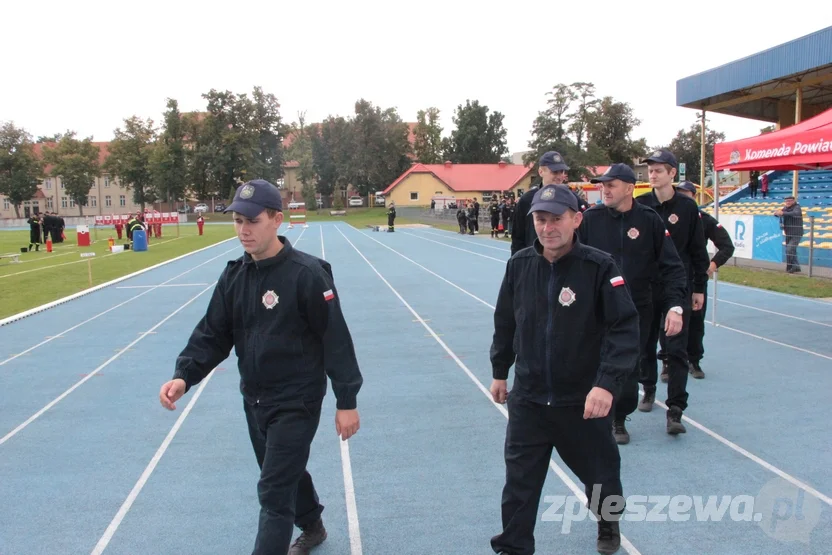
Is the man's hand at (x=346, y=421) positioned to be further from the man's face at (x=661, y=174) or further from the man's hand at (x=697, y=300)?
the man's hand at (x=697, y=300)

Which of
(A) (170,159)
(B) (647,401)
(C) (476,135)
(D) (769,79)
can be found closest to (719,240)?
(B) (647,401)

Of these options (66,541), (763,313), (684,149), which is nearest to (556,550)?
(66,541)

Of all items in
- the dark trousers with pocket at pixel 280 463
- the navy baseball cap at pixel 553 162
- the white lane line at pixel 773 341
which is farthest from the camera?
the white lane line at pixel 773 341

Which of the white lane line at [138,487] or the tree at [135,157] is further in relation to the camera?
the tree at [135,157]

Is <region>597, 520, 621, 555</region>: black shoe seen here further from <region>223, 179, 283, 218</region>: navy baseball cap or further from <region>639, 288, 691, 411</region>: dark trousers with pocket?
<region>223, 179, 283, 218</region>: navy baseball cap

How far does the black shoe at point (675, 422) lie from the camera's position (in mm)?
5297

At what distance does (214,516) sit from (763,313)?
30.8ft

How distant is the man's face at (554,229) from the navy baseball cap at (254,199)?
1.24m

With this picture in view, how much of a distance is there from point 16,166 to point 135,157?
12953mm

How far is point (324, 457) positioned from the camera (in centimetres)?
514

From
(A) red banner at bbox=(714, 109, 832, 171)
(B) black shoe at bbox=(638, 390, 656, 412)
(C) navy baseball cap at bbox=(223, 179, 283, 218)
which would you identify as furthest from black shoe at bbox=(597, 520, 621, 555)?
(A) red banner at bbox=(714, 109, 832, 171)

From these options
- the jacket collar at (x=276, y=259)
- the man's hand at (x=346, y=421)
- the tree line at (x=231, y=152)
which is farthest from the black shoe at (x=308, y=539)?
the tree line at (x=231, y=152)

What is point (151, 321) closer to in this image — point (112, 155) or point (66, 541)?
point (66, 541)

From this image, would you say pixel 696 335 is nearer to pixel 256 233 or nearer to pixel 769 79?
pixel 256 233
